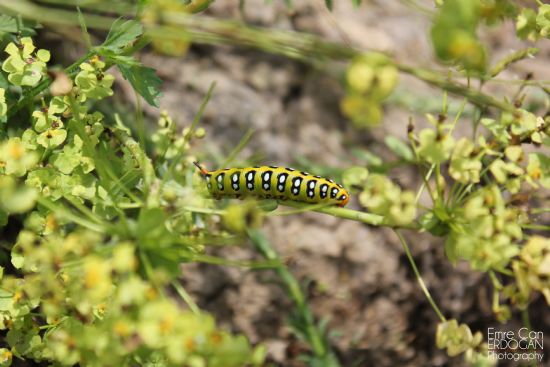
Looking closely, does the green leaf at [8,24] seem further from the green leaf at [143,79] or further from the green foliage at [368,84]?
the green foliage at [368,84]

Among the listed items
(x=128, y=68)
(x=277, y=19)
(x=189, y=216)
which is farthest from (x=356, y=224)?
(x=128, y=68)

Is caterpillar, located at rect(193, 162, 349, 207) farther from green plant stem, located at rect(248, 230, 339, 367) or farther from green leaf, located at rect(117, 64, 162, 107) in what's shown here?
green plant stem, located at rect(248, 230, 339, 367)

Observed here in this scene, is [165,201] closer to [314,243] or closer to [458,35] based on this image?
[458,35]

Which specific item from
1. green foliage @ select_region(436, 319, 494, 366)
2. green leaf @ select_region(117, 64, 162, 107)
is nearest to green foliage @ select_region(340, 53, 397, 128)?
green foliage @ select_region(436, 319, 494, 366)

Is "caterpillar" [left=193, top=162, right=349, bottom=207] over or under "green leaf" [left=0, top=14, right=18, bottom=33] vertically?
under

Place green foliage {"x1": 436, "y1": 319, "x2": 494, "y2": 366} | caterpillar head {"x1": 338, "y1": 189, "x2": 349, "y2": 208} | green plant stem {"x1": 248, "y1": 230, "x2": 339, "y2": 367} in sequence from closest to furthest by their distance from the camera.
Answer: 1. green foliage {"x1": 436, "y1": 319, "x2": 494, "y2": 366}
2. caterpillar head {"x1": 338, "y1": 189, "x2": 349, "y2": 208}
3. green plant stem {"x1": 248, "y1": 230, "x2": 339, "y2": 367}

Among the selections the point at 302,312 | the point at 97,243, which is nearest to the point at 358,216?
the point at 97,243
